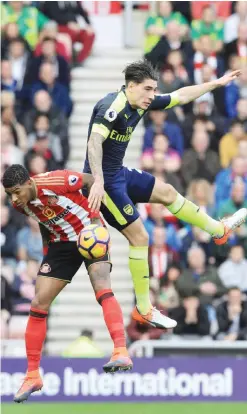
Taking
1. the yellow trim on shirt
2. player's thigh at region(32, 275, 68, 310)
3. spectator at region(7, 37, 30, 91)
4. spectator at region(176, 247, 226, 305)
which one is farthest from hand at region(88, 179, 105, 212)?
spectator at region(7, 37, 30, 91)

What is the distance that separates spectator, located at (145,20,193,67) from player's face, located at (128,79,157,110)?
6.85 metres

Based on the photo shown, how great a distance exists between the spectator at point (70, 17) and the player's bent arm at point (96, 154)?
7.56m

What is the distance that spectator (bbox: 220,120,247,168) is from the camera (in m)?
19.0

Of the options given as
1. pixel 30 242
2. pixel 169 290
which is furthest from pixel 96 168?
pixel 30 242

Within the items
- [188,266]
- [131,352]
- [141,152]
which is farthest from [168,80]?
[131,352]

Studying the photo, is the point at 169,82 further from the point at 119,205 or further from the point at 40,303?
the point at 40,303

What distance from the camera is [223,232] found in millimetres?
13281

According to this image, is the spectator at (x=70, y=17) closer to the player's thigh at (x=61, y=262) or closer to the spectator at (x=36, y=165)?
the spectator at (x=36, y=165)

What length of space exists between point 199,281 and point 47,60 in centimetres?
365

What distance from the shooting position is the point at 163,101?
13.0 metres

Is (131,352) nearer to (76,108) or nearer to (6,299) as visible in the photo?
(6,299)

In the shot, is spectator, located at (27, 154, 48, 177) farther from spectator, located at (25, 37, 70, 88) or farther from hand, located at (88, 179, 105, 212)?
hand, located at (88, 179, 105, 212)

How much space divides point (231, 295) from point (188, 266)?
0.74 m

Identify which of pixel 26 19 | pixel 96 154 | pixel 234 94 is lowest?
pixel 96 154
